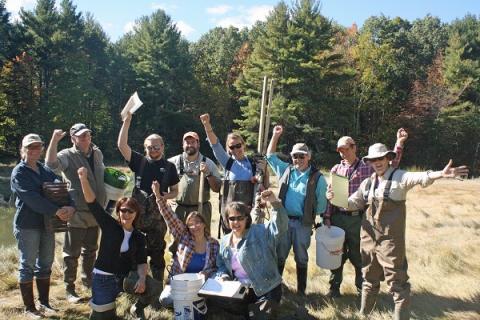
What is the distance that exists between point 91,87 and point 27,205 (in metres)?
34.7

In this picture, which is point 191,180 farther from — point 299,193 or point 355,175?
point 355,175

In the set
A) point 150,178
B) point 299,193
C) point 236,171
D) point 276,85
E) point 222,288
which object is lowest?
point 222,288

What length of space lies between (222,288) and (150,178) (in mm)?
1661

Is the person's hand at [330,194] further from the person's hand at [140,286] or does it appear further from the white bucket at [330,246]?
the person's hand at [140,286]

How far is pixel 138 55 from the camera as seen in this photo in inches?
Result: 1618

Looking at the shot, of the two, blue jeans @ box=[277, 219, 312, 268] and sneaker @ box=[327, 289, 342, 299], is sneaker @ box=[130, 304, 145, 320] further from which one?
sneaker @ box=[327, 289, 342, 299]

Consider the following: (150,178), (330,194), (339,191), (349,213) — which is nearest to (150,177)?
(150,178)

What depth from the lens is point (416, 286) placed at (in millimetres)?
6383

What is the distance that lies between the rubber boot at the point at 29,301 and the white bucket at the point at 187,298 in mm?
1663

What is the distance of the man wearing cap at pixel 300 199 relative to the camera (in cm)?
544

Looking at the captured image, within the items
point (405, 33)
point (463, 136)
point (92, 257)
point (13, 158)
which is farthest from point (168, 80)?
point (92, 257)

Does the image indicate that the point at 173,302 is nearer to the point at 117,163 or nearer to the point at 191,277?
the point at 191,277

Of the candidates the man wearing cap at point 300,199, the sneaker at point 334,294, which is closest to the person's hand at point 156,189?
the man wearing cap at point 300,199

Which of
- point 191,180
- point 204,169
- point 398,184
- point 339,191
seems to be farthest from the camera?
point 191,180
